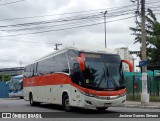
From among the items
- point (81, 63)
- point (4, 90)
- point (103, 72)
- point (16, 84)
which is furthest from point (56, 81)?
point (4, 90)

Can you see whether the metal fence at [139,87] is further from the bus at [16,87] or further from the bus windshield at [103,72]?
the bus at [16,87]

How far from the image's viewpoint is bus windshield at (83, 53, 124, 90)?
18969 millimetres

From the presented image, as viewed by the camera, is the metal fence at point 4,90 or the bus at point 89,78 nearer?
the bus at point 89,78

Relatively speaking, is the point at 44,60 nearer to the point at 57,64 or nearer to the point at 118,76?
the point at 57,64

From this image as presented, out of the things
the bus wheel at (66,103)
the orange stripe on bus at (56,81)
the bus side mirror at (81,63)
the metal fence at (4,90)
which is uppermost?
the bus side mirror at (81,63)

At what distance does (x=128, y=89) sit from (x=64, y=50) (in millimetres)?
16061

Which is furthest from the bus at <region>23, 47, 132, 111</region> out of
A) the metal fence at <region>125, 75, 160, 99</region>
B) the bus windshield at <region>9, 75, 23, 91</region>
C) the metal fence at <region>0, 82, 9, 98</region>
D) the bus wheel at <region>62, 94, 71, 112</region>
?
the metal fence at <region>0, 82, 9, 98</region>

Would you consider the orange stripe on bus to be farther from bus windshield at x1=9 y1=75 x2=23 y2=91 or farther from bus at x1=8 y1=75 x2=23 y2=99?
bus windshield at x1=9 y1=75 x2=23 y2=91

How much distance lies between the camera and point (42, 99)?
2527 cm

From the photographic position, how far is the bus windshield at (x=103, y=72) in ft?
62.2

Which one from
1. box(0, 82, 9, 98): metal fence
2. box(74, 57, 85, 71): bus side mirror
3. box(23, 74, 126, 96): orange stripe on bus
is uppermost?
box(74, 57, 85, 71): bus side mirror

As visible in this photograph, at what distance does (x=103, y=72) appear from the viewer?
19.2 m

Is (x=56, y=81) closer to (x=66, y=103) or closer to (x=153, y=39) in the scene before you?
(x=66, y=103)

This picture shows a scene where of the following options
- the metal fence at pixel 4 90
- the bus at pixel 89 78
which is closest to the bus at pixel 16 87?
the metal fence at pixel 4 90
